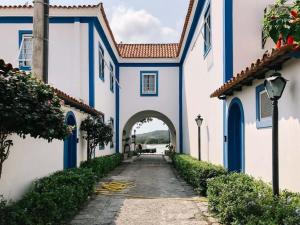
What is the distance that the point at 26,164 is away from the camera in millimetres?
7562

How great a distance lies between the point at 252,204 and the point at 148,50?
20.6 meters

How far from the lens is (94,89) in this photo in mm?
15898

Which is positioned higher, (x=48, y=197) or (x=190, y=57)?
(x=190, y=57)

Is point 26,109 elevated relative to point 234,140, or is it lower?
elevated

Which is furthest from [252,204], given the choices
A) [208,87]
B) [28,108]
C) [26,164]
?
[208,87]

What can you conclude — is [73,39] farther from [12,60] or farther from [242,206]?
[242,206]

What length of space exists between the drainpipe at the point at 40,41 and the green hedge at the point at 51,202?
243cm

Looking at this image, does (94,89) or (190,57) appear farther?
(190,57)

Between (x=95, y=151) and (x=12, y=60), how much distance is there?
5015mm

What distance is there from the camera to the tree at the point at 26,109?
4.88m

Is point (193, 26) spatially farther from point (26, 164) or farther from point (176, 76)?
point (26, 164)

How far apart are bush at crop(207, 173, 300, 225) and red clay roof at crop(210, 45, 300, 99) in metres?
1.96

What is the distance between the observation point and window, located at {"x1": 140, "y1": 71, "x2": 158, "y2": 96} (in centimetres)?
2397

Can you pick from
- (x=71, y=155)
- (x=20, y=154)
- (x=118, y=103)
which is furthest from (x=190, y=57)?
(x=20, y=154)
